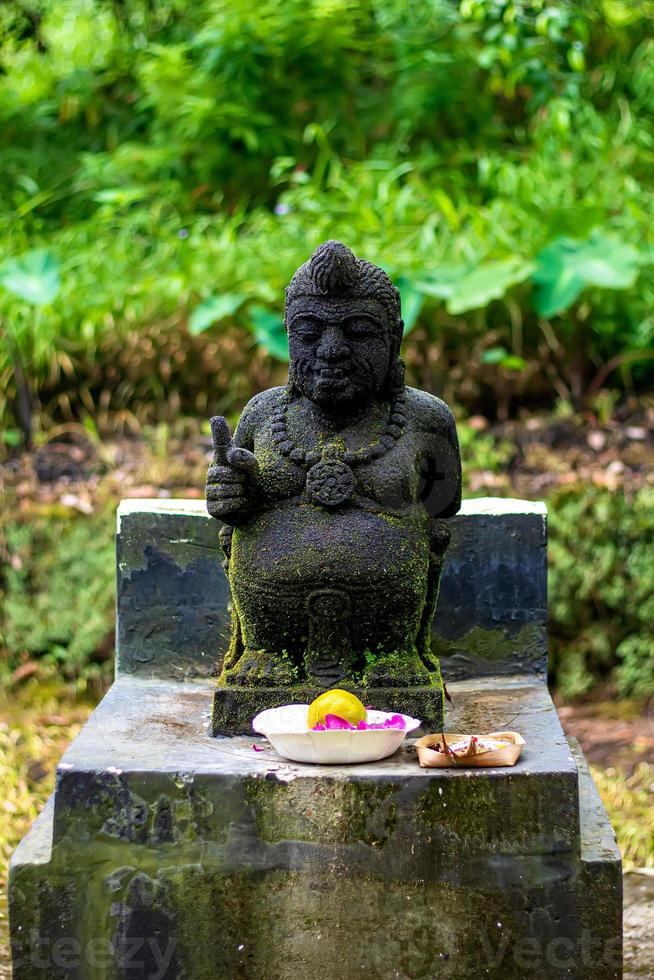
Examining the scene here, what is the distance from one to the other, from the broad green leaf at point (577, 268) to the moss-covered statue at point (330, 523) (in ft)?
9.65

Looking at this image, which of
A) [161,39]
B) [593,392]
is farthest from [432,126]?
[593,392]

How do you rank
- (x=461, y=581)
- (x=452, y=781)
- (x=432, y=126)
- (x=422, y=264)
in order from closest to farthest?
(x=452, y=781) → (x=461, y=581) → (x=422, y=264) → (x=432, y=126)

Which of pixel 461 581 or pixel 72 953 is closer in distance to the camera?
pixel 72 953

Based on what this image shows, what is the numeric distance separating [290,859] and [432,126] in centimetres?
623

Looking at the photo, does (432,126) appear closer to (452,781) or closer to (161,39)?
(161,39)

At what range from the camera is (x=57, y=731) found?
18.9 ft

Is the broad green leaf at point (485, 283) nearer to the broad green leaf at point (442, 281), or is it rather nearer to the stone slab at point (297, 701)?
the broad green leaf at point (442, 281)

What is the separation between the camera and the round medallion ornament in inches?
136

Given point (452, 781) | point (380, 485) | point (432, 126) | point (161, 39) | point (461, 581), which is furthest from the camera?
point (161, 39)

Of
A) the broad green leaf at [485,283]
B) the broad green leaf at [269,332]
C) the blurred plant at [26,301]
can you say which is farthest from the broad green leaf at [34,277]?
the broad green leaf at [485,283]

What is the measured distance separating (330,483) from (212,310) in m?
3.36

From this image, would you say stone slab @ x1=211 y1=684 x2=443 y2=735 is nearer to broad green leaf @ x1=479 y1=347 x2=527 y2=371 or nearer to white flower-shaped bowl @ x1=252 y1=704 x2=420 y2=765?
white flower-shaped bowl @ x1=252 y1=704 x2=420 y2=765

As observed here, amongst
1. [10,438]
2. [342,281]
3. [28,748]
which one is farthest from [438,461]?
[10,438]

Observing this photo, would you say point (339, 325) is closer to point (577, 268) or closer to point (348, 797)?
point (348, 797)
